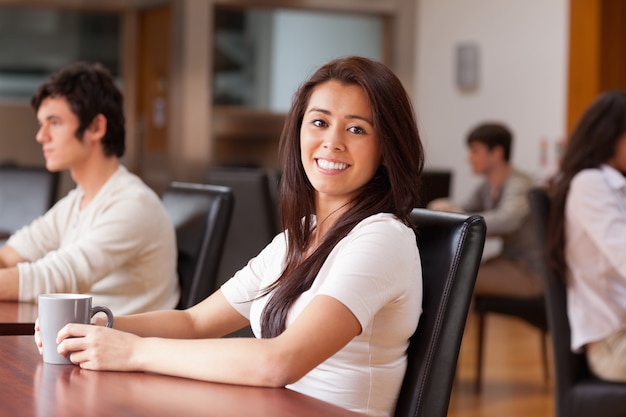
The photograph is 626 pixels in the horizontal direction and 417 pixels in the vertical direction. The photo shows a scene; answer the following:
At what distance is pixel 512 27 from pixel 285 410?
6104 mm

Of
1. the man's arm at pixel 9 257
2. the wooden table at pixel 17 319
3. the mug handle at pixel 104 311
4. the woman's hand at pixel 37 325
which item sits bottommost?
the wooden table at pixel 17 319

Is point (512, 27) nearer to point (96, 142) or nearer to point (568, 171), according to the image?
point (568, 171)

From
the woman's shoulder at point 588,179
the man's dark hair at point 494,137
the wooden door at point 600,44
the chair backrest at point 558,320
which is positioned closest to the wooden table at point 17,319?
the chair backrest at point 558,320

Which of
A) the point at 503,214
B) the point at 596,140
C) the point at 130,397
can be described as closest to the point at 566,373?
the point at 596,140

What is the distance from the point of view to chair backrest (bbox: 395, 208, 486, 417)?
5.04ft

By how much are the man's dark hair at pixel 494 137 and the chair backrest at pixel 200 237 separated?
9.34 feet

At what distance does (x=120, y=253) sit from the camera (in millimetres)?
2355

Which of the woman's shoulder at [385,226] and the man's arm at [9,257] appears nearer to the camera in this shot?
the woman's shoulder at [385,226]

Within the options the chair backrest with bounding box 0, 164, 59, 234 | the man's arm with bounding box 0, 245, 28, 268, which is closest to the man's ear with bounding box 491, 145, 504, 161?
the chair backrest with bounding box 0, 164, 59, 234

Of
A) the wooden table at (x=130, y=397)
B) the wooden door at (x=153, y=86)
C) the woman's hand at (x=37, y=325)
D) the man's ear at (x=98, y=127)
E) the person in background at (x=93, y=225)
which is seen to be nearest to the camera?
the wooden table at (x=130, y=397)

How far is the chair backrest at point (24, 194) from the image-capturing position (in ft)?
13.3

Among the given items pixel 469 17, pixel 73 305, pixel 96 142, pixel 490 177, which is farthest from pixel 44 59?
pixel 73 305

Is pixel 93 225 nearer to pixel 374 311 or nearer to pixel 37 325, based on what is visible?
pixel 37 325

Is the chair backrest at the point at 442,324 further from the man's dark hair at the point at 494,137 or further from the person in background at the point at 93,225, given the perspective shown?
the man's dark hair at the point at 494,137
